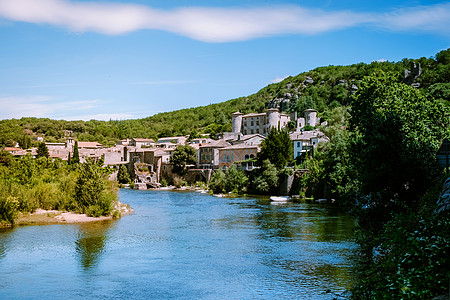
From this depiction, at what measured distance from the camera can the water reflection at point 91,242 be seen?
679 inches

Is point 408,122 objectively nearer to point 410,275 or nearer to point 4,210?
point 410,275

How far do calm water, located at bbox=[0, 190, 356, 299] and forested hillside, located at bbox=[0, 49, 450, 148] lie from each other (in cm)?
7013

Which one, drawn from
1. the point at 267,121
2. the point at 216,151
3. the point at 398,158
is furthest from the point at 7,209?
the point at 267,121

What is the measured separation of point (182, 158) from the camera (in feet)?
244

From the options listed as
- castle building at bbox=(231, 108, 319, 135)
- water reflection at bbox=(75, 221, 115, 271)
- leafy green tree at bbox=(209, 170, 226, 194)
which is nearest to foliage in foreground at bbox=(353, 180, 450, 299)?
water reflection at bbox=(75, 221, 115, 271)

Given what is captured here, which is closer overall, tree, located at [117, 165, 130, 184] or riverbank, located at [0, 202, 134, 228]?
riverbank, located at [0, 202, 134, 228]

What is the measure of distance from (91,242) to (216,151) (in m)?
52.7

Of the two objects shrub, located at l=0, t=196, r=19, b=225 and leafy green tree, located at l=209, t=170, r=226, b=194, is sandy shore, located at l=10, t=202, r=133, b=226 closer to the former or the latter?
shrub, located at l=0, t=196, r=19, b=225

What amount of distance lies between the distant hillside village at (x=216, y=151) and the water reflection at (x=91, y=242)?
121 feet

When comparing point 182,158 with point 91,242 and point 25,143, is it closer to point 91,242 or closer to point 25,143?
point 25,143

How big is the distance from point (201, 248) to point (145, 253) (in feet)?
8.61

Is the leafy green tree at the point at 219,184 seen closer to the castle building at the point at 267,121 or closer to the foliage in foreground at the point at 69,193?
the foliage in foreground at the point at 69,193

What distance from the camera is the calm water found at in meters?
13.3

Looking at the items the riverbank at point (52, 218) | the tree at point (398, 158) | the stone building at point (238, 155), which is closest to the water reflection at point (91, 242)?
the riverbank at point (52, 218)
